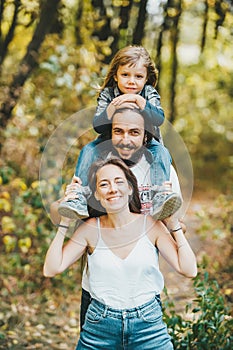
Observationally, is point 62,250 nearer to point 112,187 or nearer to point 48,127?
point 112,187

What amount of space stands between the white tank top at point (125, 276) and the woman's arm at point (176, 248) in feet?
0.16

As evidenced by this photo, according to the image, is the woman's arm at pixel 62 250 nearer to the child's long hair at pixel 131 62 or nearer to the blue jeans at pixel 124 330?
the blue jeans at pixel 124 330

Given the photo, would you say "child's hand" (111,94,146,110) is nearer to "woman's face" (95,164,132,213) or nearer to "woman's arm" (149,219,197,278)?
"woman's face" (95,164,132,213)

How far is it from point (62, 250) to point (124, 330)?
0.37 metres

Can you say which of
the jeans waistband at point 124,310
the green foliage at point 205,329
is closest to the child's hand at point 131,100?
the jeans waistband at point 124,310

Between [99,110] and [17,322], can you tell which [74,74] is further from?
[99,110]

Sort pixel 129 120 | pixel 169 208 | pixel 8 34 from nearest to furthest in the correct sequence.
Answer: pixel 169 208, pixel 129 120, pixel 8 34

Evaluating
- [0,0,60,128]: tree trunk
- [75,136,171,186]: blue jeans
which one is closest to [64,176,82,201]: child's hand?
[75,136,171,186]: blue jeans

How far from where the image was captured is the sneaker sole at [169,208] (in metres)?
2.36

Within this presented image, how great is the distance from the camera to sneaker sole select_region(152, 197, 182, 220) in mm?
2359

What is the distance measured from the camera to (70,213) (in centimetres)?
242

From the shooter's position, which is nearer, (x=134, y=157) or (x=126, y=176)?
(x=126, y=176)

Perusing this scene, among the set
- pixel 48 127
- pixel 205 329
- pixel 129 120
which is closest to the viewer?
pixel 129 120

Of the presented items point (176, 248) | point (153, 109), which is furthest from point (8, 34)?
point (176, 248)
